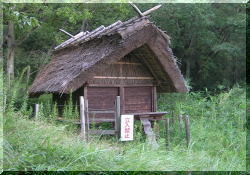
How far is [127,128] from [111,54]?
2042 millimetres

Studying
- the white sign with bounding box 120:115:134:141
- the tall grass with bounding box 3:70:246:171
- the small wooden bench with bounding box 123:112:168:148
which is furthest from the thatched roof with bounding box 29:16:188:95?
the tall grass with bounding box 3:70:246:171

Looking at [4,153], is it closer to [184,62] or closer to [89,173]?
[89,173]

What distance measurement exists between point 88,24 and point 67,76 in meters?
10.0

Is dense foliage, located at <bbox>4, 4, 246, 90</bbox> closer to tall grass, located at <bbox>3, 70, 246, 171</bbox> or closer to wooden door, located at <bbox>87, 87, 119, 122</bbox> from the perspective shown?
wooden door, located at <bbox>87, 87, 119, 122</bbox>

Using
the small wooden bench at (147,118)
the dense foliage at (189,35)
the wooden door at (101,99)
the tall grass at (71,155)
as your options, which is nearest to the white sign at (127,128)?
the tall grass at (71,155)

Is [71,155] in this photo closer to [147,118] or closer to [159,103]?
[147,118]

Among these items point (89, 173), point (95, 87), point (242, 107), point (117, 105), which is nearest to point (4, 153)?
point (89, 173)

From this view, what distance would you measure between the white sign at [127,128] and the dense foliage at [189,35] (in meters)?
6.87

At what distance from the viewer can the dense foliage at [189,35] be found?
1420 centimetres

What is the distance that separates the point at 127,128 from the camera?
629cm

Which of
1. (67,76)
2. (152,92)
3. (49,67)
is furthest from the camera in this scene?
(49,67)

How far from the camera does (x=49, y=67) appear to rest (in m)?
10.4

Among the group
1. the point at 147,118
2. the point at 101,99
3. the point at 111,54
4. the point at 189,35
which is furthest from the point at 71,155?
the point at 189,35

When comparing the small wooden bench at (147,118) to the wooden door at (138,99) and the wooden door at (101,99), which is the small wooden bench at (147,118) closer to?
the wooden door at (138,99)
